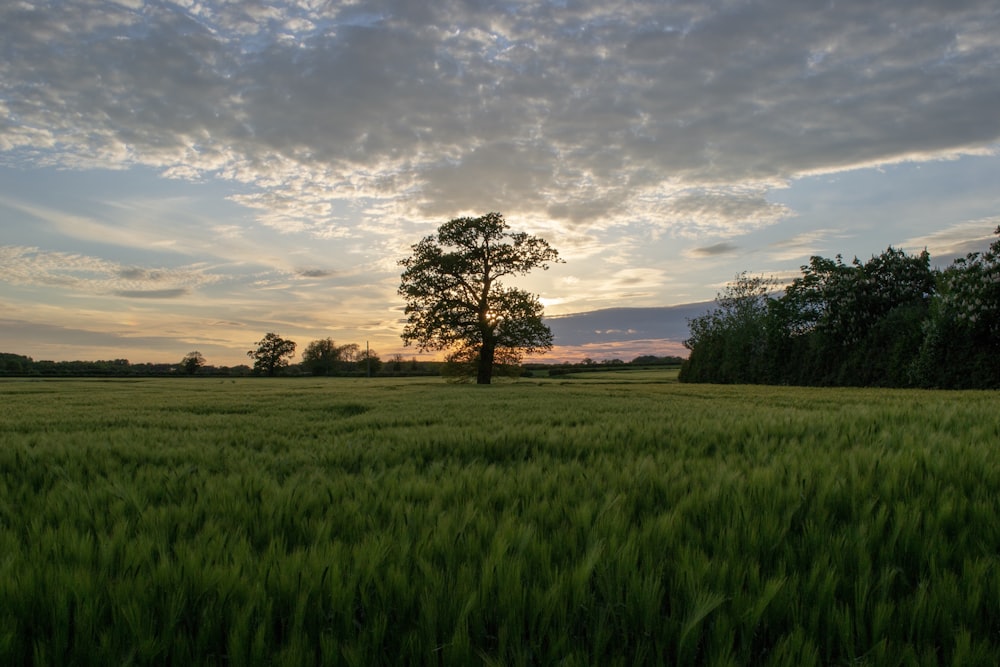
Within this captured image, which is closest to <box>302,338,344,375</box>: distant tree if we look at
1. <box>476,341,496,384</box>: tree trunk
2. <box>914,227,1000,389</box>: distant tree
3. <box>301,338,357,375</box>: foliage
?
<box>301,338,357,375</box>: foliage

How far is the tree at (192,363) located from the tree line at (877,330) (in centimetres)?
8779

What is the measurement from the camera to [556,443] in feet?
17.1

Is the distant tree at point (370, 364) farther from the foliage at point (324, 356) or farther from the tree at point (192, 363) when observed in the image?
the tree at point (192, 363)

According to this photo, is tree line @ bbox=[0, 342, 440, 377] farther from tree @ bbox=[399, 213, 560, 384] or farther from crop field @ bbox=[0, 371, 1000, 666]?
crop field @ bbox=[0, 371, 1000, 666]

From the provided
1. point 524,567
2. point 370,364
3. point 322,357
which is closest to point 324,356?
point 322,357

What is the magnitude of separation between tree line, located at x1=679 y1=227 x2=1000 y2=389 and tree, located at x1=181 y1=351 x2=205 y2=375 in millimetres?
87788

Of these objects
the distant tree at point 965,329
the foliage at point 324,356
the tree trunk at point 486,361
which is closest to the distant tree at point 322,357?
the foliage at point 324,356

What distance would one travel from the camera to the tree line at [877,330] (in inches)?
991

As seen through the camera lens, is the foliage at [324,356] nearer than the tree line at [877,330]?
No

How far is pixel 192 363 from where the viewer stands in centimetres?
9831

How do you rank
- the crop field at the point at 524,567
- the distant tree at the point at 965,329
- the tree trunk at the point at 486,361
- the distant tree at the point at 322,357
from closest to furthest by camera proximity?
the crop field at the point at 524,567 → the distant tree at the point at 965,329 → the tree trunk at the point at 486,361 → the distant tree at the point at 322,357

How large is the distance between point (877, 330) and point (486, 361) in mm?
26397

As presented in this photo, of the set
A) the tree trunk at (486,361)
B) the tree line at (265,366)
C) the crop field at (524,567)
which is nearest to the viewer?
the crop field at (524,567)

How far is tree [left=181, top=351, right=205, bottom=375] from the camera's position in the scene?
305 feet
